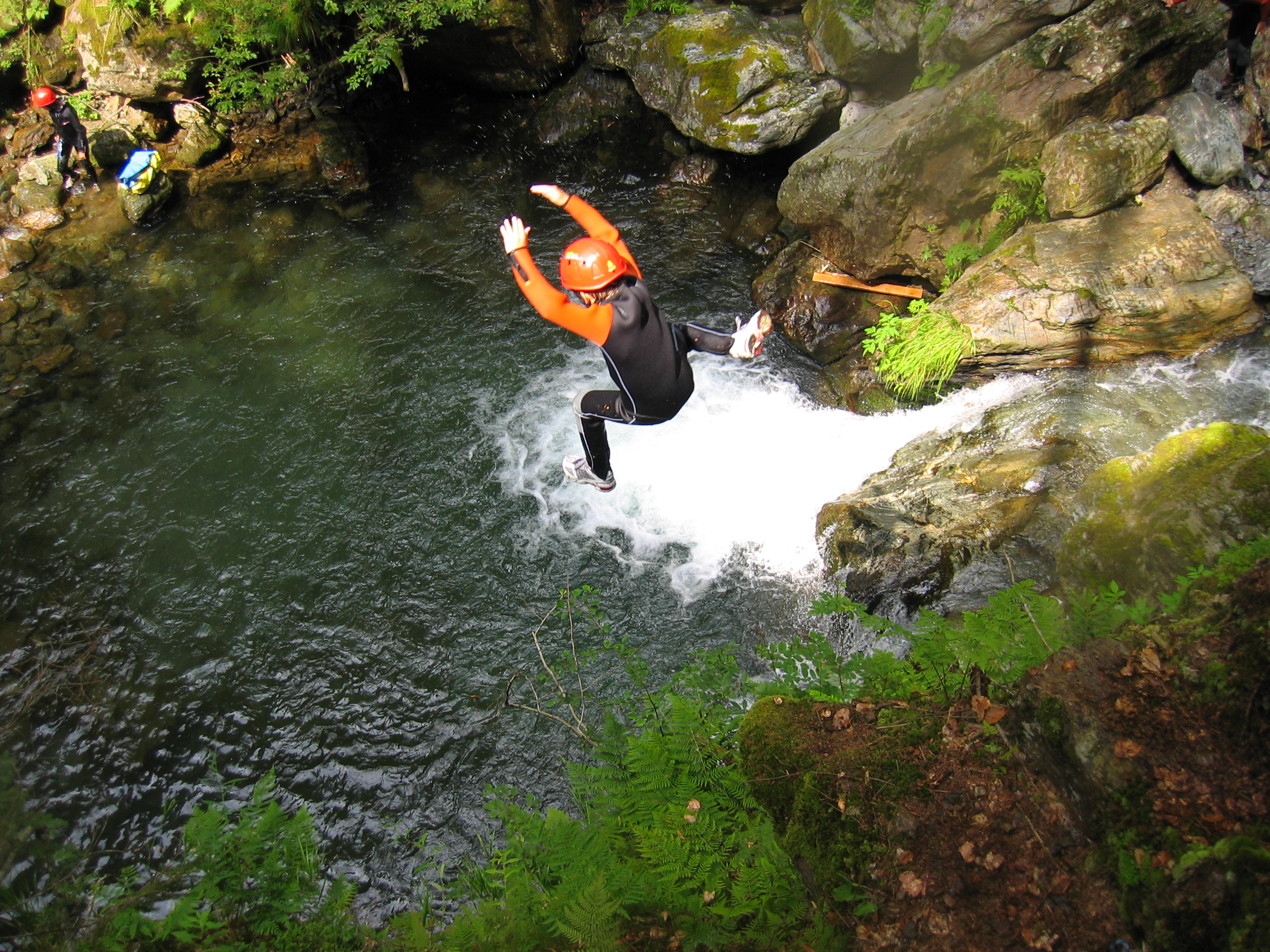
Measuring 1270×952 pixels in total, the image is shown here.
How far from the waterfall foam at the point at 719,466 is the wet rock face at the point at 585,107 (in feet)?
17.8

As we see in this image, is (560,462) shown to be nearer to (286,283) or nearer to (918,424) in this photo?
(918,424)

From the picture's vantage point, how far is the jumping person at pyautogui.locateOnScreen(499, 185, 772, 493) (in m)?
4.48

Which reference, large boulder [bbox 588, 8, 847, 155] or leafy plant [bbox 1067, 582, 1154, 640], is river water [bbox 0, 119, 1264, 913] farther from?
leafy plant [bbox 1067, 582, 1154, 640]

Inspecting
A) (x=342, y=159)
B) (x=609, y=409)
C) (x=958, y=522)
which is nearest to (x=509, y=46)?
(x=342, y=159)

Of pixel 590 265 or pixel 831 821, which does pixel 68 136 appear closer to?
pixel 590 265

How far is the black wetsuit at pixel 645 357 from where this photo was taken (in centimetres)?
468

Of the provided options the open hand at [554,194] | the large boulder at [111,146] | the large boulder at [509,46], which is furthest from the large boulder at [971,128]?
the large boulder at [111,146]

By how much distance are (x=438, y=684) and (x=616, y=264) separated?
160 inches

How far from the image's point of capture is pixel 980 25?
7797 mm

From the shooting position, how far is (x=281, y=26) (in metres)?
11.2

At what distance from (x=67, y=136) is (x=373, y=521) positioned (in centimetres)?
1029

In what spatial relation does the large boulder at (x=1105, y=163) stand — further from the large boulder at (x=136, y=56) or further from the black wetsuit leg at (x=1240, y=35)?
the large boulder at (x=136, y=56)

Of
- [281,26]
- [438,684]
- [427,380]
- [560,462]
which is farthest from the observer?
[281,26]

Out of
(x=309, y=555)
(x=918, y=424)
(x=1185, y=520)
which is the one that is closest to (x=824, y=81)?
(x=918, y=424)
